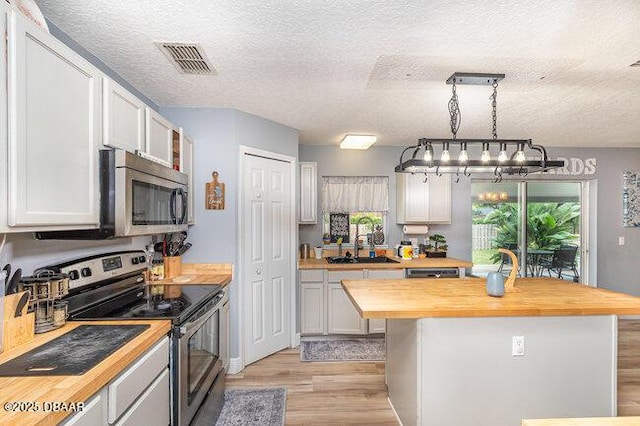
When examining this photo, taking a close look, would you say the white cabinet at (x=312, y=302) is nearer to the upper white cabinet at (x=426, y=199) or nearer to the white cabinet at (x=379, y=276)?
the white cabinet at (x=379, y=276)

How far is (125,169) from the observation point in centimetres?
173

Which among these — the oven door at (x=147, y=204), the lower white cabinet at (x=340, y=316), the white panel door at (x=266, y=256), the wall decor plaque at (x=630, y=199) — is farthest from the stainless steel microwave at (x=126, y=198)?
the wall decor plaque at (x=630, y=199)

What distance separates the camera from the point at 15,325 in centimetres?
138

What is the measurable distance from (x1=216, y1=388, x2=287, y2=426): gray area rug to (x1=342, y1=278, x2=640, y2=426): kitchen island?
986 mm

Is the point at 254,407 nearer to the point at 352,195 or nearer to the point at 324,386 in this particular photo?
the point at 324,386

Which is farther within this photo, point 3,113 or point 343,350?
point 343,350

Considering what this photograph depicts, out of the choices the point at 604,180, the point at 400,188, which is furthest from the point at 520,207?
the point at 400,188

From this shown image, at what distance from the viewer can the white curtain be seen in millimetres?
4708

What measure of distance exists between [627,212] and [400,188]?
11.1ft

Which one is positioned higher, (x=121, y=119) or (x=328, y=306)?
(x=121, y=119)

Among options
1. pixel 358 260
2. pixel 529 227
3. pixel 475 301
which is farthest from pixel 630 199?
pixel 475 301

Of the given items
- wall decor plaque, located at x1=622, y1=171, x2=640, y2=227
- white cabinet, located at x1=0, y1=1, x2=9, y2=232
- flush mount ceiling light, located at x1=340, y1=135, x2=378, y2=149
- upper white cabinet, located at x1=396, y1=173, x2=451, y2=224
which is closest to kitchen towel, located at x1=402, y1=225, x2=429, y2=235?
upper white cabinet, located at x1=396, y1=173, x2=451, y2=224

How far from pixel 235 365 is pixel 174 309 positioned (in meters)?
1.52

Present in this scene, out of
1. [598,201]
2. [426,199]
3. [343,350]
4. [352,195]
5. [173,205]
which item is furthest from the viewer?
[598,201]
